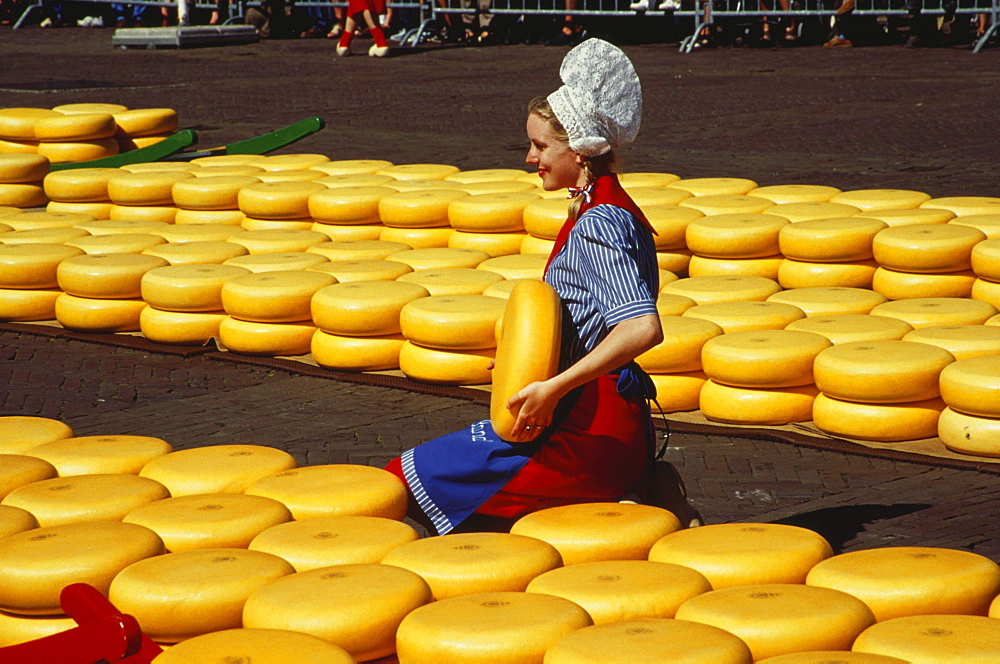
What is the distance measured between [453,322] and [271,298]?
91cm

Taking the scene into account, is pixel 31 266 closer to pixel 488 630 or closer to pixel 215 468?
pixel 215 468

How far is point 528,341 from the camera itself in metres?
2.92

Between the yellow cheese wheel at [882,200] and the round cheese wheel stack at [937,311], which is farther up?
the yellow cheese wheel at [882,200]

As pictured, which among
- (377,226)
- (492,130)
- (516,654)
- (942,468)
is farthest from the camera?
(492,130)

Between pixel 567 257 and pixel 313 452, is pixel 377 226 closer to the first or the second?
pixel 313 452

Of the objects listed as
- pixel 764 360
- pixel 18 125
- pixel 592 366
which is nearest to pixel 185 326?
pixel 764 360

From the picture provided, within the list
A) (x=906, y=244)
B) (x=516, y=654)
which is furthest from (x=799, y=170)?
(x=516, y=654)

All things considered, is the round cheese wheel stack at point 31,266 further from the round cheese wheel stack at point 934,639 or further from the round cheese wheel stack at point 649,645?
the round cheese wheel stack at point 934,639

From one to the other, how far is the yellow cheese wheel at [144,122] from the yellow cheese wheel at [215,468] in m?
6.07

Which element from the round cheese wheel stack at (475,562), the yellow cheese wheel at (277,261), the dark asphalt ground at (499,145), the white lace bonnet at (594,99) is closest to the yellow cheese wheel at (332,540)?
the round cheese wheel stack at (475,562)

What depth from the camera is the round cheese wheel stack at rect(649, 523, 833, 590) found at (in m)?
2.66

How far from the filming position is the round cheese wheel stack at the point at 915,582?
2.50m

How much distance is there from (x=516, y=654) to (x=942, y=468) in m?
2.27

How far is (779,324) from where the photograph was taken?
4844 mm
